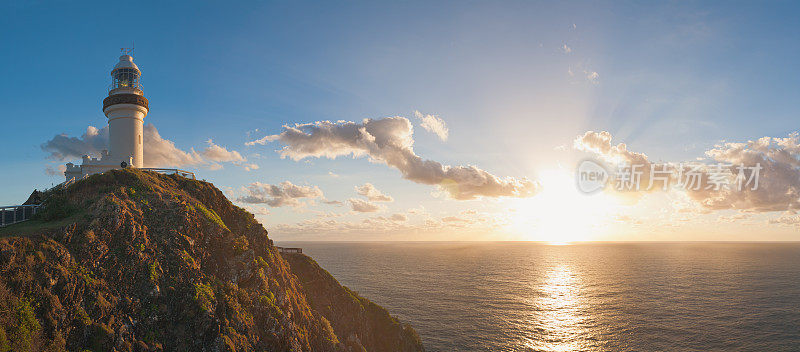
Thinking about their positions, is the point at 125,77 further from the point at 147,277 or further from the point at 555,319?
the point at 555,319

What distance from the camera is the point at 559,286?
102750 millimetres

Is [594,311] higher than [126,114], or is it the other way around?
[126,114]

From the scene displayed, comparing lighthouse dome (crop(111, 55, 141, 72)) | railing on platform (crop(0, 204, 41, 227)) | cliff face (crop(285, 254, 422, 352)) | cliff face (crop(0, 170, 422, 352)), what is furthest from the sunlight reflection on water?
lighthouse dome (crop(111, 55, 141, 72))

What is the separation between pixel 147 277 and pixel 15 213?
14.2 meters

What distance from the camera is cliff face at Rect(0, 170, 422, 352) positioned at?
20453mm

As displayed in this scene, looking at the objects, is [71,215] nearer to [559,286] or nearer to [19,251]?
[19,251]

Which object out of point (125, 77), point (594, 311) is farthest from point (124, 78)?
point (594, 311)

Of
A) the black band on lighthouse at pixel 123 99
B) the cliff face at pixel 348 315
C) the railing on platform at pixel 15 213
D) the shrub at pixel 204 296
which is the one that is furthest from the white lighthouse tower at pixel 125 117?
the shrub at pixel 204 296

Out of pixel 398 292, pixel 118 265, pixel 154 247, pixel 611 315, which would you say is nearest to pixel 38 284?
pixel 118 265

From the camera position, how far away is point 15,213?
28.7 m

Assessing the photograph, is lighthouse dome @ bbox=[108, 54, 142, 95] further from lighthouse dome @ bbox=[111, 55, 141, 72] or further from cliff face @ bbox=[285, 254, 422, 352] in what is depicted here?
cliff face @ bbox=[285, 254, 422, 352]

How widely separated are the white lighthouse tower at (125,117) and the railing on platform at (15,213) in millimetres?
14438

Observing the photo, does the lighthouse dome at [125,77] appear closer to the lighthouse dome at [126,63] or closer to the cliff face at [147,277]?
the lighthouse dome at [126,63]

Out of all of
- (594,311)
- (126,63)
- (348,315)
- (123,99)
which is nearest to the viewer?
(348,315)
